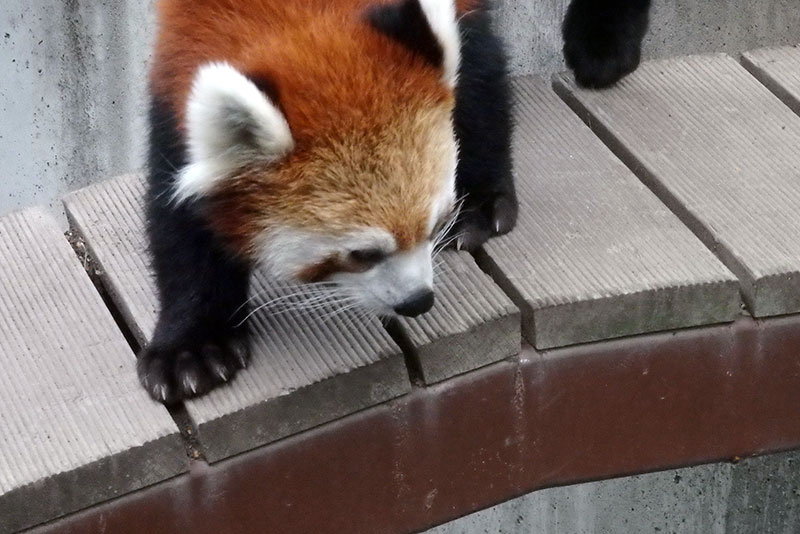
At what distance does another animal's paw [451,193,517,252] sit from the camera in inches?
107

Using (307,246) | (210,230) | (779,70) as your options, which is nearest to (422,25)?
(307,246)

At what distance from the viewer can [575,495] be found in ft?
14.6

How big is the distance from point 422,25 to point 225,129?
1.48 feet

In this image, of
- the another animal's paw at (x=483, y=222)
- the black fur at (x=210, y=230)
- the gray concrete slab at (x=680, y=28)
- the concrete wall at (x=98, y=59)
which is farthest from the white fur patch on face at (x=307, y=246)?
the gray concrete slab at (x=680, y=28)

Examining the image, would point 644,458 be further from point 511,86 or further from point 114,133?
point 114,133

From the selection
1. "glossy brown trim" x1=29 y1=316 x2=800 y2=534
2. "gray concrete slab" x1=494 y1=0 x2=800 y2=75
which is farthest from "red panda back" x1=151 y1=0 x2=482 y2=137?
"gray concrete slab" x1=494 y1=0 x2=800 y2=75

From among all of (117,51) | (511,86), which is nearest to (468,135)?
(511,86)

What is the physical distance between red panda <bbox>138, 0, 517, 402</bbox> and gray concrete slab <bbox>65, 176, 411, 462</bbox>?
63mm

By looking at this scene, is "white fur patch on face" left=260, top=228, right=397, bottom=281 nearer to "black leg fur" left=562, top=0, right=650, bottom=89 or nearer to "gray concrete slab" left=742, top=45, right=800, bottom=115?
"black leg fur" left=562, top=0, right=650, bottom=89

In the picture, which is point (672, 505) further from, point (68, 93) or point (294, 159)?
point (294, 159)

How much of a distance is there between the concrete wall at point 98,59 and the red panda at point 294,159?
1515mm

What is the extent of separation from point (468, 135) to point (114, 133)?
1.80 m

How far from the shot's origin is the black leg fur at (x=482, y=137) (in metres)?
2.73

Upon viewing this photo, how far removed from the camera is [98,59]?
13.1 feet
